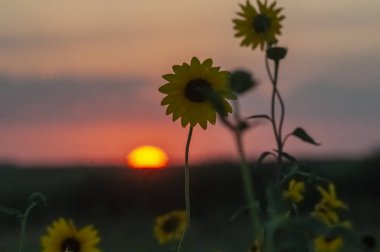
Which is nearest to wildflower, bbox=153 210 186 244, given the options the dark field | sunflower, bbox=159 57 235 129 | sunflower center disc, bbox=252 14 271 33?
sunflower center disc, bbox=252 14 271 33

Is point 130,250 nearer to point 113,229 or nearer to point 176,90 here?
point 113,229

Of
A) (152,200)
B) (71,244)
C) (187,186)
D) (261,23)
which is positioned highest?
(152,200)

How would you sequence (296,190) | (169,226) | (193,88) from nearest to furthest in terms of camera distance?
(193,88) → (296,190) → (169,226)

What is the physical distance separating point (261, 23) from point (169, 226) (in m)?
1.85

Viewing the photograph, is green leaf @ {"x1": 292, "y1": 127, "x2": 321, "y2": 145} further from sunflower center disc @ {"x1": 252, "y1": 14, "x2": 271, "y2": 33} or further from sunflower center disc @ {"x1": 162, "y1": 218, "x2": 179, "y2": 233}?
sunflower center disc @ {"x1": 162, "y1": 218, "x2": 179, "y2": 233}

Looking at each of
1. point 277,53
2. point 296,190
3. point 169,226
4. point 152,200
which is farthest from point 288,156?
point 152,200

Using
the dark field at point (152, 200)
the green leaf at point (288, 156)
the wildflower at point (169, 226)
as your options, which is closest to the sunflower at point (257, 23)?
the green leaf at point (288, 156)

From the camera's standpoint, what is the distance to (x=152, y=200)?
15.0 meters

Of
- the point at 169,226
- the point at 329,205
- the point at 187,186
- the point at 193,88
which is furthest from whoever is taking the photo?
the point at 169,226

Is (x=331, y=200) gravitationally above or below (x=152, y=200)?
below

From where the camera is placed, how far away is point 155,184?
1543 cm

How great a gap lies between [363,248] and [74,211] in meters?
11.5

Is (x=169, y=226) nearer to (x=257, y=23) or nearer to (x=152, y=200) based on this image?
(x=257, y=23)

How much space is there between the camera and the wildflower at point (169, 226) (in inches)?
227
